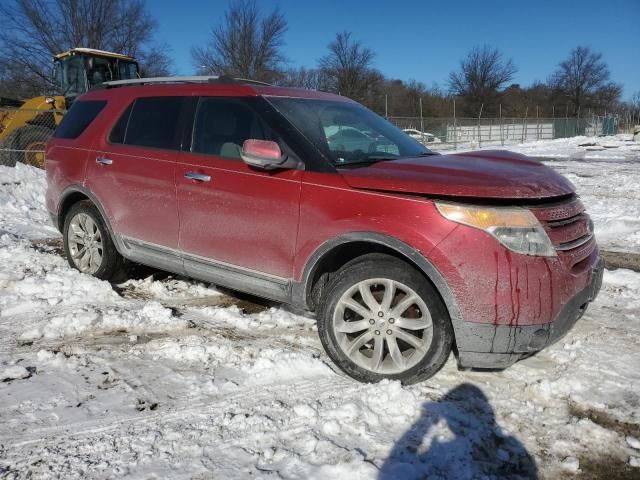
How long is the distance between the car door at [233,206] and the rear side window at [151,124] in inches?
10.2

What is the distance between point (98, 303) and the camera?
450 centimetres

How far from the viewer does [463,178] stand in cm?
295

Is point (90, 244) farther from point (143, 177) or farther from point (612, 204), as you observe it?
point (612, 204)

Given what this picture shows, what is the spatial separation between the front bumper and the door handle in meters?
2.10

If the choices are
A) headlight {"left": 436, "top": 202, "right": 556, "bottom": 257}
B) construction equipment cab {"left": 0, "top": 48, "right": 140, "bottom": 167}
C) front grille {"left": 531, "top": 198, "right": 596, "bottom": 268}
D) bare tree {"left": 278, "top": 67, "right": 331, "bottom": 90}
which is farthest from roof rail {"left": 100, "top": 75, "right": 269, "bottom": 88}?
bare tree {"left": 278, "top": 67, "right": 331, "bottom": 90}

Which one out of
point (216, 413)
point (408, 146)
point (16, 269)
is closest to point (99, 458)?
point (216, 413)

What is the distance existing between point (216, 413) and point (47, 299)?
248 cm

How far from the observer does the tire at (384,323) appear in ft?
9.90

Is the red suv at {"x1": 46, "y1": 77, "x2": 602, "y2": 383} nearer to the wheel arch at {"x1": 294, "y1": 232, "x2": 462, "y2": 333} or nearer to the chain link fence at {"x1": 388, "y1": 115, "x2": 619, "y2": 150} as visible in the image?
the wheel arch at {"x1": 294, "y1": 232, "x2": 462, "y2": 333}

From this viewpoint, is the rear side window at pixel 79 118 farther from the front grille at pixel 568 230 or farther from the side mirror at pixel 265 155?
the front grille at pixel 568 230

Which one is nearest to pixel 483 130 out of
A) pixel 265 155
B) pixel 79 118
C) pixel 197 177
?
pixel 79 118

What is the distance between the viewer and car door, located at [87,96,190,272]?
4.17 meters

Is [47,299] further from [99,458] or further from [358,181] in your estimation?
[358,181]

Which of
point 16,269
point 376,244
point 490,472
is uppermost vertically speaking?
point 376,244
